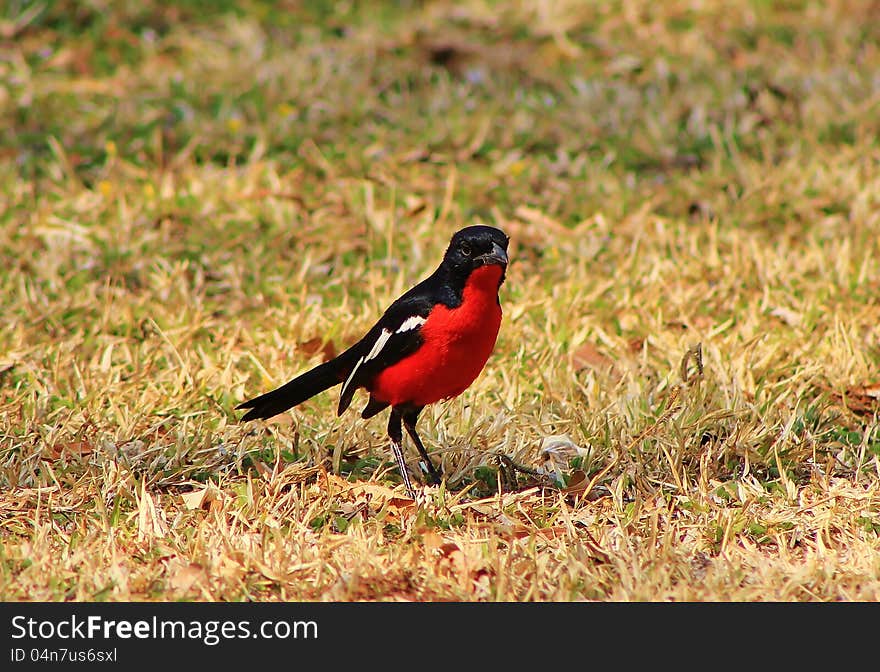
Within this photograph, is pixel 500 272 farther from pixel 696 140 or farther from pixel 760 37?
pixel 760 37

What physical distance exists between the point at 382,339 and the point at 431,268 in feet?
6.89

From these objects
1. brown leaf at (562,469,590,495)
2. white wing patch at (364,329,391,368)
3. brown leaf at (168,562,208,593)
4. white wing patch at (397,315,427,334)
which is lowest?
brown leaf at (562,469,590,495)

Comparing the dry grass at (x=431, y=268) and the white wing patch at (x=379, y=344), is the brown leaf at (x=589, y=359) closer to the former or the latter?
the dry grass at (x=431, y=268)

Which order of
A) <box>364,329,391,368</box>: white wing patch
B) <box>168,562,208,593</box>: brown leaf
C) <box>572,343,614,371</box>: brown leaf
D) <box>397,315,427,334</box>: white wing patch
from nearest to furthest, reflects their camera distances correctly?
<box>168,562,208,593</box>: brown leaf
<box>397,315,427,334</box>: white wing patch
<box>364,329,391,368</box>: white wing patch
<box>572,343,614,371</box>: brown leaf

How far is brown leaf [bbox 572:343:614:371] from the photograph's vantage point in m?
5.79

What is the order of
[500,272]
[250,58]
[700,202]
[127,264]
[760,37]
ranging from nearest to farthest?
[500,272], [127,264], [700,202], [250,58], [760,37]

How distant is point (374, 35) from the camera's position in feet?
31.1

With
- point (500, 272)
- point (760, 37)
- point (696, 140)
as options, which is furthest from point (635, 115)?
point (500, 272)

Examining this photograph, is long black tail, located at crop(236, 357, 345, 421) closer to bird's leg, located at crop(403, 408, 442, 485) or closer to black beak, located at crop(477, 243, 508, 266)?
bird's leg, located at crop(403, 408, 442, 485)

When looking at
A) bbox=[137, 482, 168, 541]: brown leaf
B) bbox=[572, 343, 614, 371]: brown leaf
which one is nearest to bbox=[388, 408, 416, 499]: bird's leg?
bbox=[137, 482, 168, 541]: brown leaf

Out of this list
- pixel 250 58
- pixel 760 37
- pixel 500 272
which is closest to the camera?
pixel 500 272

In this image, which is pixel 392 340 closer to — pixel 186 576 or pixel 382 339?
pixel 382 339

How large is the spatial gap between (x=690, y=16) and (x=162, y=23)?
4125mm

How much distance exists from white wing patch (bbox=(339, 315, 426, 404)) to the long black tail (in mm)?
66
